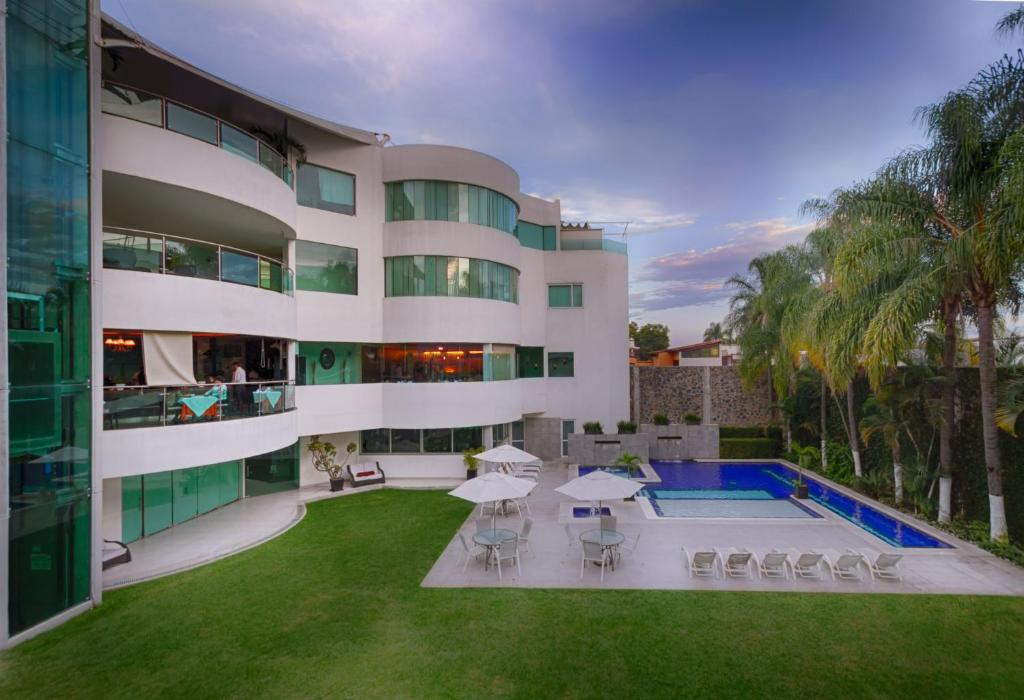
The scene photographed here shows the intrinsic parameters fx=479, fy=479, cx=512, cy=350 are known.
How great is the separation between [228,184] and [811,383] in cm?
2359

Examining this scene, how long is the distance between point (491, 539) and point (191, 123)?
12182 millimetres

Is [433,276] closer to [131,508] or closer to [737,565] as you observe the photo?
[131,508]

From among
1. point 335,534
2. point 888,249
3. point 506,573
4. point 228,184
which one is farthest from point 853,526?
point 228,184

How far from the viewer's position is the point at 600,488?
11.1 metres

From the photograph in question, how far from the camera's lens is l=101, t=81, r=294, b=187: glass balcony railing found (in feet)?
34.1

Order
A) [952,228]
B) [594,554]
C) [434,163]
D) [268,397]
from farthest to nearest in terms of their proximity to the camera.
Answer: [434,163] < [268,397] < [952,228] < [594,554]

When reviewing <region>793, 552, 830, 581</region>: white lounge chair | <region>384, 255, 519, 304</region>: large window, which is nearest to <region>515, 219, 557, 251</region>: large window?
<region>384, 255, 519, 304</region>: large window

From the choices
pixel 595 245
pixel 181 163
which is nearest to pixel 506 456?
pixel 181 163

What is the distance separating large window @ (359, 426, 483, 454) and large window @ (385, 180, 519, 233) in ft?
27.9

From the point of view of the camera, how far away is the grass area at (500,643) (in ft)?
21.3

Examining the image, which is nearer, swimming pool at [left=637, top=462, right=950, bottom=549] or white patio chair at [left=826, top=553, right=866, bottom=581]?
white patio chair at [left=826, top=553, right=866, bottom=581]

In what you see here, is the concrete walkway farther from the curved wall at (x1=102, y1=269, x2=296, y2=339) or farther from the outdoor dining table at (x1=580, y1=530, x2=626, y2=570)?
the outdoor dining table at (x1=580, y1=530, x2=626, y2=570)

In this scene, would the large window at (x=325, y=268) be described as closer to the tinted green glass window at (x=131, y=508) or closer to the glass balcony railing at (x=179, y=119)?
the glass balcony railing at (x=179, y=119)

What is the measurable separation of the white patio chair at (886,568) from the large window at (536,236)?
59.2ft
